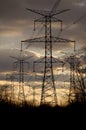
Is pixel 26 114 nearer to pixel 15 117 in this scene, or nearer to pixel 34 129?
pixel 15 117

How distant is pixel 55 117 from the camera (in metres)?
38.2

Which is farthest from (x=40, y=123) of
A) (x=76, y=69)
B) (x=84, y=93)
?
(x=76, y=69)

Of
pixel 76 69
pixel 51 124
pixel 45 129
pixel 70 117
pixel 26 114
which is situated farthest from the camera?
pixel 76 69

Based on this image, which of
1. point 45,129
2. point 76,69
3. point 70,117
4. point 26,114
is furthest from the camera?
point 76,69

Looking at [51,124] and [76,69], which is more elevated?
[76,69]

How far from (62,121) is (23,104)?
643 inches

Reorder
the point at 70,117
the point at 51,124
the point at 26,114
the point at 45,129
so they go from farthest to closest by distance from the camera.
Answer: the point at 26,114, the point at 70,117, the point at 51,124, the point at 45,129

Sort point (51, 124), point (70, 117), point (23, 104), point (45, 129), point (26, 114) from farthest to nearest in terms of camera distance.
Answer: point (23, 104), point (26, 114), point (70, 117), point (51, 124), point (45, 129)

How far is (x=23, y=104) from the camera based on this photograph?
50.9 m

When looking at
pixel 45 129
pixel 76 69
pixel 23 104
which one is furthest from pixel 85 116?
pixel 23 104

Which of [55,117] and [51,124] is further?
[55,117]

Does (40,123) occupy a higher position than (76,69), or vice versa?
(76,69)

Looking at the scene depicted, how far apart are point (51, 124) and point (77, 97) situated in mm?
13224

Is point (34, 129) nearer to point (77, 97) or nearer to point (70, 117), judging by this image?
point (70, 117)
